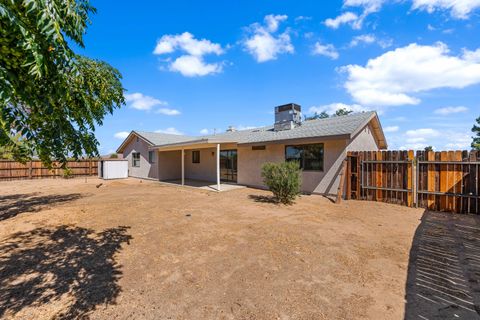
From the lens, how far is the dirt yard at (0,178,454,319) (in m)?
2.89

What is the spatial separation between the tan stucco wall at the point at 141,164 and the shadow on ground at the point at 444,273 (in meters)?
17.0

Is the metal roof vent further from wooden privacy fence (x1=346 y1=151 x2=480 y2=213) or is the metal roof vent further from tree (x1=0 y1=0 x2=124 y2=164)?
tree (x1=0 y1=0 x2=124 y2=164)

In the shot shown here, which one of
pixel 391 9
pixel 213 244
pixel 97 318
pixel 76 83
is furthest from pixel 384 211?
pixel 76 83

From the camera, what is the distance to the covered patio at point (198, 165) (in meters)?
15.0

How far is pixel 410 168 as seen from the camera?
835 cm

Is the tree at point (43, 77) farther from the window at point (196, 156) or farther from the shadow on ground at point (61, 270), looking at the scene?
the window at point (196, 156)

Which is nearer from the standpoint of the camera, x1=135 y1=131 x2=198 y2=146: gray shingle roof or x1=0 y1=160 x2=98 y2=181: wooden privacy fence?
x1=0 y1=160 x2=98 y2=181: wooden privacy fence

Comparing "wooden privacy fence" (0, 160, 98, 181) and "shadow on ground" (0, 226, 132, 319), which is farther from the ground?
"wooden privacy fence" (0, 160, 98, 181)

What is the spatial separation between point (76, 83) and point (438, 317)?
4949mm

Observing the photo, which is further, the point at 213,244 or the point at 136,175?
the point at 136,175

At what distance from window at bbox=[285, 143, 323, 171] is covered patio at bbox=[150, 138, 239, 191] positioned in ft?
11.5

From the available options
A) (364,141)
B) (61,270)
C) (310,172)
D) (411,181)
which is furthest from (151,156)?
(411,181)

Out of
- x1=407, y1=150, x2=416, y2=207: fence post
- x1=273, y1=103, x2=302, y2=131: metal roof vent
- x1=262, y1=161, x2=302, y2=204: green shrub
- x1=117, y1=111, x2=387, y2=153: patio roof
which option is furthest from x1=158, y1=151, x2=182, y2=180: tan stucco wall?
x1=407, y1=150, x2=416, y2=207: fence post

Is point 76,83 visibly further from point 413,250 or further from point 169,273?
point 413,250
